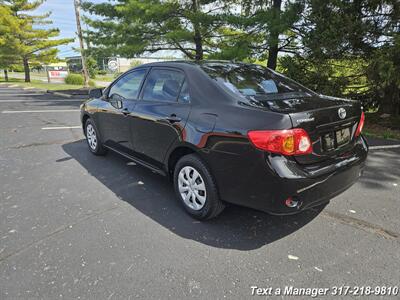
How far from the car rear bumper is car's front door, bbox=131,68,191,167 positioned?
790mm

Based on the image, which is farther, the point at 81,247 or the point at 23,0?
the point at 23,0

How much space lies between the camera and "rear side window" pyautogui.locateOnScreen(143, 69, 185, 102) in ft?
10.5

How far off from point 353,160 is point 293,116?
91cm

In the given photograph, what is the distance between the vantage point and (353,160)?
108 inches

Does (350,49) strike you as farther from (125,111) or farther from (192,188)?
(192,188)

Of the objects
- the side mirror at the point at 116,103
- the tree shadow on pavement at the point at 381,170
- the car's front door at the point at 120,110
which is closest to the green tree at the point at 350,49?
the tree shadow on pavement at the point at 381,170

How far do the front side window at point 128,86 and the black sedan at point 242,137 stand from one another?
5cm

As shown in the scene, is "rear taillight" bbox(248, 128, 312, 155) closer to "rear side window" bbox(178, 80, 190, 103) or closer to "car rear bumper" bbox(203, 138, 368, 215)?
"car rear bumper" bbox(203, 138, 368, 215)

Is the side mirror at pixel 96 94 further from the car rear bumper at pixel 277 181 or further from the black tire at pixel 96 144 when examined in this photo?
the car rear bumper at pixel 277 181

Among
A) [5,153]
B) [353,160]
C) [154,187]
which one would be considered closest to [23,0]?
[5,153]

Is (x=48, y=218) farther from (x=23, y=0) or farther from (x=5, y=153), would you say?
→ (x=23, y=0)

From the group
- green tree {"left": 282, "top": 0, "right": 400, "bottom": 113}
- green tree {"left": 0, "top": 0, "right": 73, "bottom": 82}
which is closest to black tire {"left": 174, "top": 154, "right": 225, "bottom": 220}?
green tree {"left": 282, "top": 0, "right": 400, "bottom": 113}

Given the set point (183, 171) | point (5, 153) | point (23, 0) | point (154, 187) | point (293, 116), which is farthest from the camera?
point (23, 0)

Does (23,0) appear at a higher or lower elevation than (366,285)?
higher
